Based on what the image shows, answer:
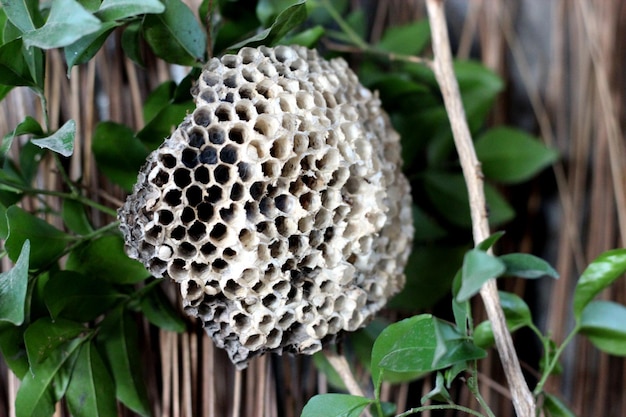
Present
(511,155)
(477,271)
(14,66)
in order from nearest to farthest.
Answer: (477,271)
(14,66)
(511,155)

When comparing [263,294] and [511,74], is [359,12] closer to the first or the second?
[511,74]

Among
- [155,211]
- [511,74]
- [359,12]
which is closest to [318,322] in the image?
[155,211]

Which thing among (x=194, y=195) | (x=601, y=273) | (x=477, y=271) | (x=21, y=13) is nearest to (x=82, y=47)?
(x=21, y=13)

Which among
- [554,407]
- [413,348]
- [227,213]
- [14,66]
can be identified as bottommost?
[554,407]

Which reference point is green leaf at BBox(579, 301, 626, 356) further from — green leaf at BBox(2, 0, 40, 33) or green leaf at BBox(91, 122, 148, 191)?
green leaf at BBox(2, 0, 40, 33)

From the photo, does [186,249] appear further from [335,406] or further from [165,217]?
[335,406]

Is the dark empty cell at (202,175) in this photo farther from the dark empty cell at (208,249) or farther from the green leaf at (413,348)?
the green leaf at (413,348)
